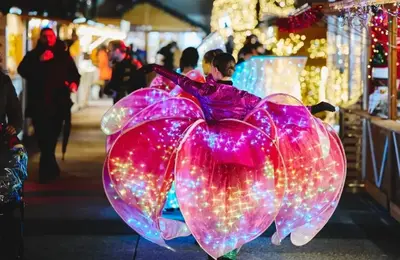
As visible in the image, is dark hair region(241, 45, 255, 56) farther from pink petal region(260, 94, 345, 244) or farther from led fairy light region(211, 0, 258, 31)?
pink petal region(260, 94, 345, 244)

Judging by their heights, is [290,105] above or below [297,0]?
below

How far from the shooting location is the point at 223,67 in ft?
22.4

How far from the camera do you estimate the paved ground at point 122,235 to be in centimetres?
799

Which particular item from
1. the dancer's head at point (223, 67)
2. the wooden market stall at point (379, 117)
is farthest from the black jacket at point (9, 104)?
the wooden market stall at point (379, 117)

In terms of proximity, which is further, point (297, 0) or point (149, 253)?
point (297, 0)

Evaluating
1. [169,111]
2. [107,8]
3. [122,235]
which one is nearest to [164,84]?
[122,235]

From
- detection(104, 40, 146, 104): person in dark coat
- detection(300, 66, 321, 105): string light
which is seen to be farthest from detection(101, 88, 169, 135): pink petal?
detection(300, 66, 321, 105): string light

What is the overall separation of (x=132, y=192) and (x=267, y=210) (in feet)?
3.66

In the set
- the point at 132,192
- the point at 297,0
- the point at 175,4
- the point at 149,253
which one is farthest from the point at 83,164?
the point at 175,4

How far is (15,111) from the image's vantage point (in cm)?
782

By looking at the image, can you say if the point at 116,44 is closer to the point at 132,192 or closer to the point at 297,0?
the point at 297,0

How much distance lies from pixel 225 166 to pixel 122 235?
2762 millimetres

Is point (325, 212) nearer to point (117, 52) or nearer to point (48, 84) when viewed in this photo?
point (48, 84)

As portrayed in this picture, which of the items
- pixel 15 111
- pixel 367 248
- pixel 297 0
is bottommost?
pixel 367 248
